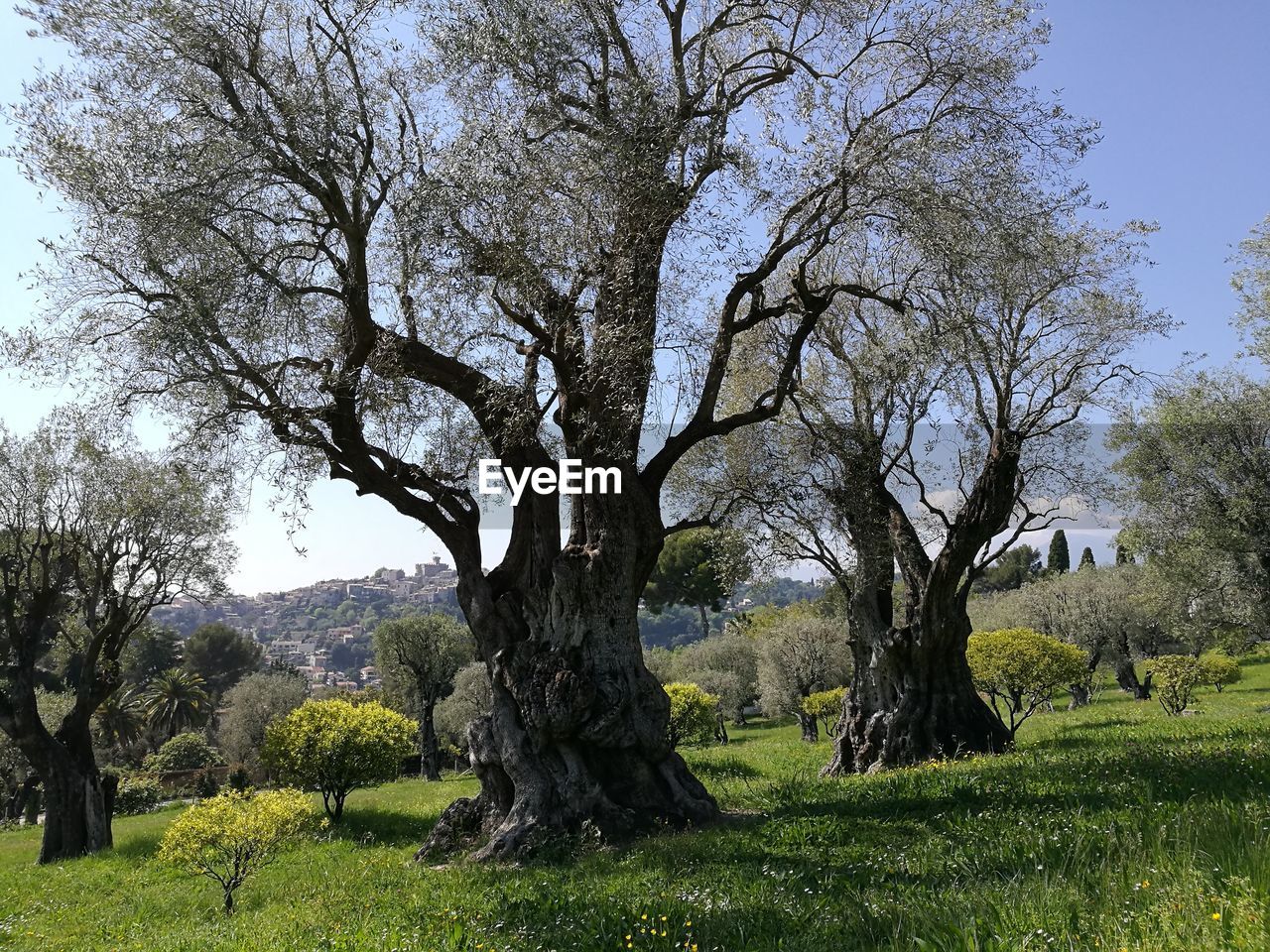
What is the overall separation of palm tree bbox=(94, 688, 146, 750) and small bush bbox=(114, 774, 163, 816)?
20.8 m

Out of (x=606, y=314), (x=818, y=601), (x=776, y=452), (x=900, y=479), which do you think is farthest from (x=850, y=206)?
(x=818, y=601)

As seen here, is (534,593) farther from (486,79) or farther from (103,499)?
(103,499)

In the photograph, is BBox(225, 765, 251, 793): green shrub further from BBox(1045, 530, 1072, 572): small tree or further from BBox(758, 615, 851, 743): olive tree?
BBox(1045, 530, 1072, 572): small tree

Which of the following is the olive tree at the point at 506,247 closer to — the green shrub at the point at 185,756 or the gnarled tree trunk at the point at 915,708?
the gnarled tree trunk at the point at 915,708

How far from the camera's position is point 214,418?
1220 centimetres

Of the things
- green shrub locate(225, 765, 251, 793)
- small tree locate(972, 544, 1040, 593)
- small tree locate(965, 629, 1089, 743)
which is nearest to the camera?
small tree locate(965, 629, 1089, 743)

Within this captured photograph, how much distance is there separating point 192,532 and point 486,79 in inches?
731

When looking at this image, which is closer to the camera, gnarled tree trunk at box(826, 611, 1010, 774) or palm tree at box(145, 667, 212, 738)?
gnarled tree trunk at box(826, 611, 1010, 774)

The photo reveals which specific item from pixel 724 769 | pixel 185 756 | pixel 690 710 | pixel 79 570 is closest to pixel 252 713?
pixel 185 756

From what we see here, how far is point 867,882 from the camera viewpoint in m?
6.47

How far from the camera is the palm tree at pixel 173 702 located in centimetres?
6197

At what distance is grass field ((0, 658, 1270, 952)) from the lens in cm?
427

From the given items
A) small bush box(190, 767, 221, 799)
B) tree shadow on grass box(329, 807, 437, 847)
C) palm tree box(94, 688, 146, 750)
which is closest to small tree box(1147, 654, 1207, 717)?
tree shadow on grass box(329, 807, 437, 847)

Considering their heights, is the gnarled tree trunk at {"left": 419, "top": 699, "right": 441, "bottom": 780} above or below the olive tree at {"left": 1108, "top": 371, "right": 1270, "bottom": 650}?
below
